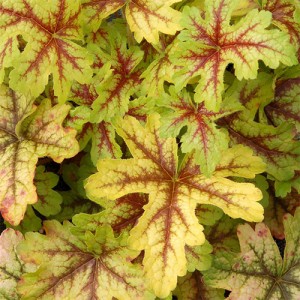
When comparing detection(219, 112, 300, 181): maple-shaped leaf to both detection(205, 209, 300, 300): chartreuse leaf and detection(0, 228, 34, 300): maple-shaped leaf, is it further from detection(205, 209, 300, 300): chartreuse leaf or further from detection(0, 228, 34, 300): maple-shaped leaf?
detection(0, 228, 34, 300): maple-shaped leaf

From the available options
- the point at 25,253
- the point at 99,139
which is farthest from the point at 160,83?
the point at 25,253

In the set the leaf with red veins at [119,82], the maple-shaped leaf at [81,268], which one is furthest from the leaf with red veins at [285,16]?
the maple-shaped leaf at [81,268]

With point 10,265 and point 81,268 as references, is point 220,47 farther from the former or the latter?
point 10,265

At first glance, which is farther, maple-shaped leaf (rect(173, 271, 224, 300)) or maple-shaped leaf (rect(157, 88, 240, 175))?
maple-shaped leaf (rect(173, 271, 224, 300))

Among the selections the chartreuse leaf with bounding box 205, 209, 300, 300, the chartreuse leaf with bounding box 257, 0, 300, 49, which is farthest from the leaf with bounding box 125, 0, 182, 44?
the chartreuse leaf with bounding box 205, 209, 300, 300

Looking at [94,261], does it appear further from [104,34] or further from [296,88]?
[296,88]

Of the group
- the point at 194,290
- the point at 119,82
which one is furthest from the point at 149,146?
the point at 194,290
